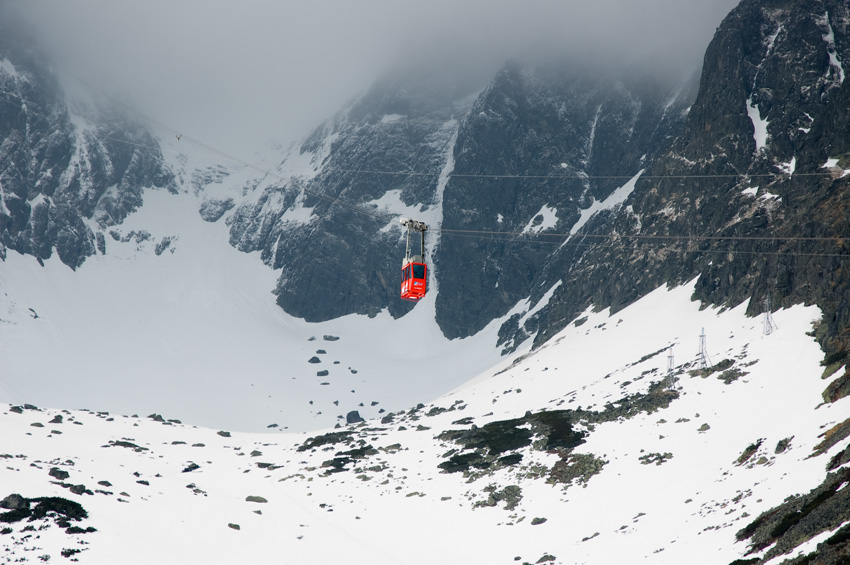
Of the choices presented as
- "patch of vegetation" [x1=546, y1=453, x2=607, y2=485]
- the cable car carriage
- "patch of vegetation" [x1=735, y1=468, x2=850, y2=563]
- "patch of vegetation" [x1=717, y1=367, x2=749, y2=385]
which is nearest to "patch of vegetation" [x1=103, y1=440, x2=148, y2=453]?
"patch of vegetation" [x1=546, y1=453, x2=607, y2=485]

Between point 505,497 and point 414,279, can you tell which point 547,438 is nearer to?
point 505,497

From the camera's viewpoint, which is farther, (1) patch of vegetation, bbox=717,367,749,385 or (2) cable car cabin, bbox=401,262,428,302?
(1) patch of vegetation, bbox=717,367,749,385

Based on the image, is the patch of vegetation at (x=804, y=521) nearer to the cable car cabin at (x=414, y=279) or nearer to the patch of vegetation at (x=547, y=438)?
the cable car cabin at (x=414, y=279)

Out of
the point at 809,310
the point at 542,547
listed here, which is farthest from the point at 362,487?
the point at 809,310

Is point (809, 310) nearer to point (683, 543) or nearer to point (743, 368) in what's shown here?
point (743, 368)

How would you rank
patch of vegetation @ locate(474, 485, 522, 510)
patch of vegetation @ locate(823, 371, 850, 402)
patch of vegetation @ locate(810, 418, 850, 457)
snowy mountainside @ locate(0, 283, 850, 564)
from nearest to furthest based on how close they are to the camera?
patch of vegetation @ locate(810, 418, 850, 457) → snowy mountainside @ locate(0, 283, 850, 564) → patch of vegetation @ locate(823, 371, 850, 402) → patch of vegetation @ locate(474, 485, 522, 510)

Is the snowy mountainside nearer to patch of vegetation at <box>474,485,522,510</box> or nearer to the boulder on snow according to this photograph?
patch of vegetation at <box>474,485,522,510</box>

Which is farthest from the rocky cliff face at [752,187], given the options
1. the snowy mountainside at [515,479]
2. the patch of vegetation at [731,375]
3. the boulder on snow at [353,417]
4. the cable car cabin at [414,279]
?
the boulder on snow at [353,417]
